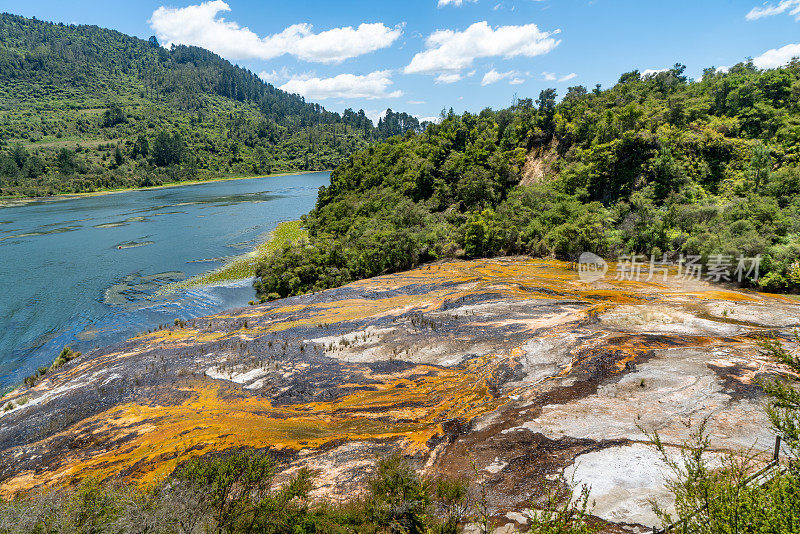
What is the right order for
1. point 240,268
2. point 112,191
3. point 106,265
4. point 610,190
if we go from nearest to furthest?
point 610,190 → point 240,268 → point 106,265 → point 112,191

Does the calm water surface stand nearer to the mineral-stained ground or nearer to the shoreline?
the mineral-stained ground

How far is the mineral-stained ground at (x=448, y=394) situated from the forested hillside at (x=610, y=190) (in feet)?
29.0

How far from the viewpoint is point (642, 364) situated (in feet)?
52.6

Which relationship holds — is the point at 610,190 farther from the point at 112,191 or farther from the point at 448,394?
the point at 112,191

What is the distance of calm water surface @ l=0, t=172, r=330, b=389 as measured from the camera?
30812 mm

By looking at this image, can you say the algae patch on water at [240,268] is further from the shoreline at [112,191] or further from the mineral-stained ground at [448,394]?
the shoreline at [112,191]

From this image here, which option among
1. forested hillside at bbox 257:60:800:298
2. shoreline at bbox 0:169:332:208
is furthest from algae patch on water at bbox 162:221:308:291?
shoreline at bbox 0:169:332:208

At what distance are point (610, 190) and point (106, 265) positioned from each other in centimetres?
6215

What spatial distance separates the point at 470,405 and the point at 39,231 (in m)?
85.3

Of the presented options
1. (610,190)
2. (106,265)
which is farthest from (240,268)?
(610,190)

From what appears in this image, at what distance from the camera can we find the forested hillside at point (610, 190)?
1240 inches

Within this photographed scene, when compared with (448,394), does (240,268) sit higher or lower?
lower

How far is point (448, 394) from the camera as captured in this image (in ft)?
53.4

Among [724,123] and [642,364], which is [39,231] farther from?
[724,123]
